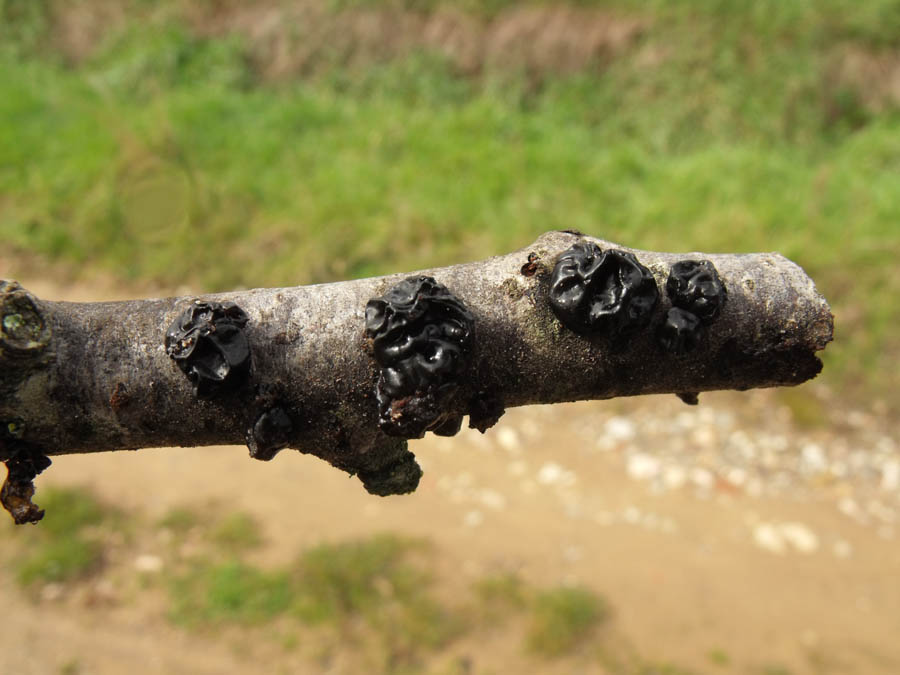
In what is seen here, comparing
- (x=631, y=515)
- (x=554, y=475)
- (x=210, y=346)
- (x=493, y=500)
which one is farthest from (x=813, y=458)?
(x=210, y=346)

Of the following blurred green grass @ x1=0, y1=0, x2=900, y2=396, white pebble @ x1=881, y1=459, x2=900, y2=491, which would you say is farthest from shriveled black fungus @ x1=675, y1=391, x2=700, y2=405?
blurred green grass @ x1=0, y1=0, x2=900, y2=396

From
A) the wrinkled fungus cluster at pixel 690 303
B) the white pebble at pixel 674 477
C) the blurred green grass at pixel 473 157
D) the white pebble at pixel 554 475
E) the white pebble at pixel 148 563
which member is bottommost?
the white pebble at pixel 148 563

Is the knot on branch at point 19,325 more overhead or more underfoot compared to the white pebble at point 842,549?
more overhead

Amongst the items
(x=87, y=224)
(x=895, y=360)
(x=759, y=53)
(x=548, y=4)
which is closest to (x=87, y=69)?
(x=87, y=224)

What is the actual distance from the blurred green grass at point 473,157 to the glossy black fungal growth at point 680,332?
571cm

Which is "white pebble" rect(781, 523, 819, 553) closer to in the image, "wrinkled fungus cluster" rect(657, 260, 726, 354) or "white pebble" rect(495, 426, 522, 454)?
"white pebble" rect(495, 426, 522, 454)

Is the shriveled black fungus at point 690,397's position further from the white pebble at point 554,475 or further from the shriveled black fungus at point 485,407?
the white pebble at point 554,475

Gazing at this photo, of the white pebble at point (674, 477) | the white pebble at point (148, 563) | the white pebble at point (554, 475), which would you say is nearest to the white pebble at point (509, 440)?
the white pebble at point (554, 475)

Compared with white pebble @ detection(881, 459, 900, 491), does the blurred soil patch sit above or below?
above

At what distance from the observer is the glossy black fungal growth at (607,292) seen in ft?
4.41

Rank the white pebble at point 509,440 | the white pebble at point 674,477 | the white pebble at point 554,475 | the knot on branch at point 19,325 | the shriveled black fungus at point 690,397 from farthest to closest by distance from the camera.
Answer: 1. the white pebble at point 509,440
2. the white pebble at point 554,475
3. the white pebble at point 674,477
4. the shriveled black fungus at point 690,397
5. the knot on branch at point 19,325

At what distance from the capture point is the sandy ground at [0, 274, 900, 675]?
4660mm

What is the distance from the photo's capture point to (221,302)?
4.64 feet

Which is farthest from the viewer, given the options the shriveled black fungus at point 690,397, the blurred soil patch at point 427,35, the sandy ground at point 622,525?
the blurred soil patch at point 427,35
